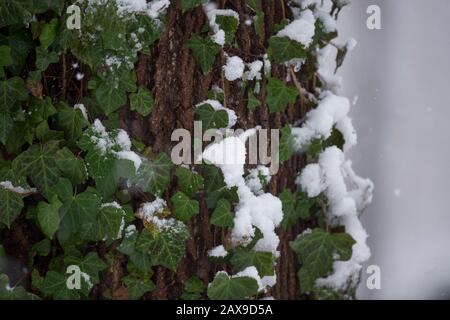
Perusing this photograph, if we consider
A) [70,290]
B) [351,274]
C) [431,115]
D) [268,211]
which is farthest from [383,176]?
[70,290]

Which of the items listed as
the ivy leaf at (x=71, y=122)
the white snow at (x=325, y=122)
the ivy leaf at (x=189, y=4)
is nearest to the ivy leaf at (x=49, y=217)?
the ivy leaf at (x=71, y=122)

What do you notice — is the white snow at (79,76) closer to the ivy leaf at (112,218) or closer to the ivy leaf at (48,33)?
the ivy leaf at (48,33)

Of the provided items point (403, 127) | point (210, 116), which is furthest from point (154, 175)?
point (403, 127)

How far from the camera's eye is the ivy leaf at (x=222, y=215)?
132 cm

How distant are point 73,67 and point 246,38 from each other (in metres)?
0.39

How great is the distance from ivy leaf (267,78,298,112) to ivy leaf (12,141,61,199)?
1.59 ft

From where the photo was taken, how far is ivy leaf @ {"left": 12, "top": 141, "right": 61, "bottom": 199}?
1271mm

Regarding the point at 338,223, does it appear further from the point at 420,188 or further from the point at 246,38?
the point at 420,188

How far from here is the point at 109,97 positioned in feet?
4.13

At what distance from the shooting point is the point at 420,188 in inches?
126

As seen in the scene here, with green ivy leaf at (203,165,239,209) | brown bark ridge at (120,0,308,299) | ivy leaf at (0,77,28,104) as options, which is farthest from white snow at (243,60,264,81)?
ivy leaf at (0,77,28,104)

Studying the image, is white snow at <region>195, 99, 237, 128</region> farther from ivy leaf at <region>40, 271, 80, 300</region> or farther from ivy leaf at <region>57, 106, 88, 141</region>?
ivy leaf at <region>40, 271, 80, 300</region>

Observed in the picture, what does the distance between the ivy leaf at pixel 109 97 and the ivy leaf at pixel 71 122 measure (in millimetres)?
54

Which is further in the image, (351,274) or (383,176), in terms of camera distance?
(383,176)
